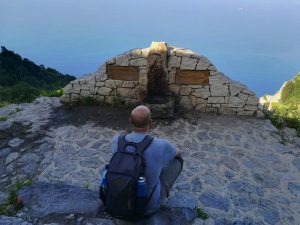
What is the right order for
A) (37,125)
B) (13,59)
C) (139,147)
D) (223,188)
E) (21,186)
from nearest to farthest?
(139,147), (21,186), (223,188), (37,125), (13,59)

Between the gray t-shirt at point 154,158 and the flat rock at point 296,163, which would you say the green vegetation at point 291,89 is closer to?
the flat rock at point 296,163

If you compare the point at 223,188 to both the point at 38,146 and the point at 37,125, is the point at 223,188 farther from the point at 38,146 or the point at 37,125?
the point at 37,125

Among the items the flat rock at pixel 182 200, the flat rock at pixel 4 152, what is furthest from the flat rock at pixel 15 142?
the flat rock at pixel 182 200

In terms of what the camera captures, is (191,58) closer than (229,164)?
No

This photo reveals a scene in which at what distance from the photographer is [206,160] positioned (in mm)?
6039

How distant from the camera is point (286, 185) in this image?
552cm

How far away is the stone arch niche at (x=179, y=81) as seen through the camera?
7.41m

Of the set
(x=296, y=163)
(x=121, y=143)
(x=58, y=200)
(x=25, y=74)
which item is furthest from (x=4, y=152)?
(x=25, y=74)

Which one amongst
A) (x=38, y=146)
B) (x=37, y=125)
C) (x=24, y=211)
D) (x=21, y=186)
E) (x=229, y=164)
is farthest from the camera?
(x=37, y=125)

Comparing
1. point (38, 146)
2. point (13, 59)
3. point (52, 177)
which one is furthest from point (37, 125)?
point (13, 59)

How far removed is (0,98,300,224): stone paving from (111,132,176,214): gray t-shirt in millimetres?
862

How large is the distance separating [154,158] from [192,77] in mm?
4004

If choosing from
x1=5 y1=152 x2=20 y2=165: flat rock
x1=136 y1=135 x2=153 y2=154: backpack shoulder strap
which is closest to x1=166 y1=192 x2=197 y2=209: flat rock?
x1=136 y1=135 x2=153 y2=154: backpack shoulder strap

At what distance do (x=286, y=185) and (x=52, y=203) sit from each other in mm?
3309
